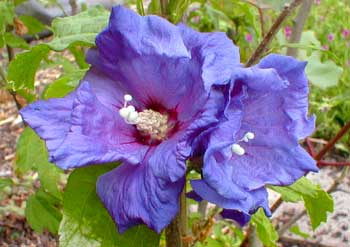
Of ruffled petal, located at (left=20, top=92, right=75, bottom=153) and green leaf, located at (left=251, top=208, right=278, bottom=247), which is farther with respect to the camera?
green leaf, located at (left=251, top=208, right=278, bottom=247)

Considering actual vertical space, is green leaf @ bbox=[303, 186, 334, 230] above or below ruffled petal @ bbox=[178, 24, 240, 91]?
below

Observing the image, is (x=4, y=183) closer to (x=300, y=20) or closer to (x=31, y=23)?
(x=31, y=23)

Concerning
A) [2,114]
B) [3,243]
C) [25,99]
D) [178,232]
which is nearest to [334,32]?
[2,114]

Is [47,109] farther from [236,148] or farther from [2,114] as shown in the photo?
[2,114]

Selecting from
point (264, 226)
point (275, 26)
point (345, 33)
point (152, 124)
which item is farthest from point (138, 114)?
point (345, 33)

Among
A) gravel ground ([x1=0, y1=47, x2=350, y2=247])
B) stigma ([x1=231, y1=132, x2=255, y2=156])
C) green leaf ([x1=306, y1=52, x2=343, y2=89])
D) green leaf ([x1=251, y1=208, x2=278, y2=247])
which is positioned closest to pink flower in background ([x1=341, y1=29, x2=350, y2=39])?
gravel ground ([x1=0, y1=47, x2=350, y2=247])

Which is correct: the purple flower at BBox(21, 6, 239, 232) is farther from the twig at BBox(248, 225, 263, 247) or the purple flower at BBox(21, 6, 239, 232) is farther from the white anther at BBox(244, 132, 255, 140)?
the twig at BBox(248, 225, 263, 247)
